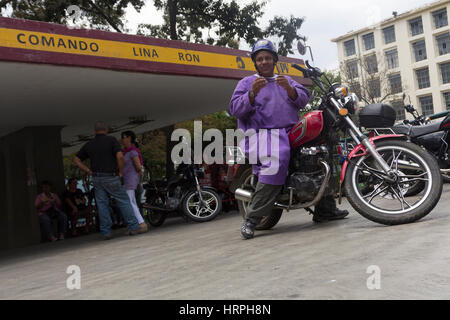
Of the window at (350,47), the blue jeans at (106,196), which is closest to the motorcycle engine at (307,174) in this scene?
the blue jeans at (106,196)

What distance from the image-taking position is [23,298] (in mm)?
3250

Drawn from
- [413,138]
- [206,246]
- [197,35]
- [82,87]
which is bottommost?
[206,246]

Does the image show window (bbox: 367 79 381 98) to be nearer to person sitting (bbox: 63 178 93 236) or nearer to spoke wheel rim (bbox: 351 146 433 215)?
person sitting (bbox: 63 178 93 236)

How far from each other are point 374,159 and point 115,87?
5.27 m

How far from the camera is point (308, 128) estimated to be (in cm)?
479

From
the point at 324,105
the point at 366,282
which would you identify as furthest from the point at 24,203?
the point at 366,282

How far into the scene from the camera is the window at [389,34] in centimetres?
6519

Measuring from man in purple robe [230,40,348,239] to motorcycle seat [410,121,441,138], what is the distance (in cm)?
299

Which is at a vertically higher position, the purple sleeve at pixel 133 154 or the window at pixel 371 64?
the window at pixel 371 64

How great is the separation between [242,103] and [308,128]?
693 mm

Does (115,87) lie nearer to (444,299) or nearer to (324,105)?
(324,105)

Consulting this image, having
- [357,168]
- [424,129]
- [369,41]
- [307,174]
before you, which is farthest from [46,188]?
[369,41]

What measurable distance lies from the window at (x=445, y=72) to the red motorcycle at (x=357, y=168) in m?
59.6

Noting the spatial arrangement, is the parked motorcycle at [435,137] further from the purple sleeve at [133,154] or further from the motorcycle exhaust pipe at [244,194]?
the purple sleeve at [133,154]
